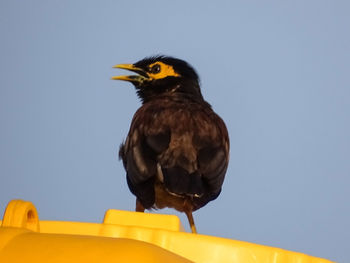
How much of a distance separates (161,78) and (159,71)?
0.27ft

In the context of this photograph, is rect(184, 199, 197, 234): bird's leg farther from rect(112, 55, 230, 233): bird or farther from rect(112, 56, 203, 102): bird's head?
rect(112, 56, 203, 102): bird's head

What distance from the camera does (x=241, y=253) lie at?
1.39m

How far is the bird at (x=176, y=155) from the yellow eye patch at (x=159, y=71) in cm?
58

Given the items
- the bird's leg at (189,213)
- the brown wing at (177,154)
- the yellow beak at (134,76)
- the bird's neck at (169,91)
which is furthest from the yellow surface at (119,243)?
the yellow beak at (134,76)

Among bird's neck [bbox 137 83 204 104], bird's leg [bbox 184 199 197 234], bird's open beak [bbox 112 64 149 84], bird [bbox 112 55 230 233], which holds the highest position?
bird's open beak [bbox 112 64 149 84]

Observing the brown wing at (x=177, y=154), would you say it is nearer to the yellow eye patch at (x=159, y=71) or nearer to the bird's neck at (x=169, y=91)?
the bird's neck at (x=169, y=91)

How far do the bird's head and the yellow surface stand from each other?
391cm

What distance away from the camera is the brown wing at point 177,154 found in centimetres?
387

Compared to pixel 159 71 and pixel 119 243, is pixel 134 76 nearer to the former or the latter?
pixel 159 71

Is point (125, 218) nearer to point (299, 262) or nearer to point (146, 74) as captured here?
point (299, 262)

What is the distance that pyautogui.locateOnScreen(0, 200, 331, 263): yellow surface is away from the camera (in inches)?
38.2

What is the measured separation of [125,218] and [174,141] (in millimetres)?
2659

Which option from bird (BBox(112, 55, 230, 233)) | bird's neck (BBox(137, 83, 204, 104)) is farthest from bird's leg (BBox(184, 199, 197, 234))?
bird's neck (BBox(137, 83, 204, 104))

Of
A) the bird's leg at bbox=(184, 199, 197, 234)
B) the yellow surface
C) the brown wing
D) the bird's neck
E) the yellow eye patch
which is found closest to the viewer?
the yellow surface
